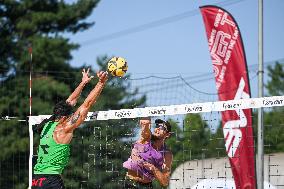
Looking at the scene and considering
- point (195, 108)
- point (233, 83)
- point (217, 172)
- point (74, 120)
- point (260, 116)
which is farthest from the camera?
point (217, 172)

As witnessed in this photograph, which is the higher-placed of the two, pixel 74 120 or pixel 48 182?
pixel 74 120

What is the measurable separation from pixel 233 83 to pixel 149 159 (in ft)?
16.2

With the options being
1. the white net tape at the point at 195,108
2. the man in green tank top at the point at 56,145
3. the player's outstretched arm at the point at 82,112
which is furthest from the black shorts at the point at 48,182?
the white net tape at the point at 195,108

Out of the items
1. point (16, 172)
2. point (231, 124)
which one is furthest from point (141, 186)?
point (16, 172)

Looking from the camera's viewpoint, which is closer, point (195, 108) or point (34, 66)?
point (195, 108)

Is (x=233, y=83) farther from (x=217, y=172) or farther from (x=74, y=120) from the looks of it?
(x=74, y=120)

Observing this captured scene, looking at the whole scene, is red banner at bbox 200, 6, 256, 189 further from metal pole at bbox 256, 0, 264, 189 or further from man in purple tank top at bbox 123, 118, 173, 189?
man in purple tank top at bbox 123, 118, 173, 189

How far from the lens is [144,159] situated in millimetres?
9711

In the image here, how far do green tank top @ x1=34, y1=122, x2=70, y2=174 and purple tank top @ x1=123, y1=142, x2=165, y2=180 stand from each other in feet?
3.97

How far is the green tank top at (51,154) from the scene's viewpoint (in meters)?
8.73

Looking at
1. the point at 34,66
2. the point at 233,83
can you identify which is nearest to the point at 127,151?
the point at 233,83

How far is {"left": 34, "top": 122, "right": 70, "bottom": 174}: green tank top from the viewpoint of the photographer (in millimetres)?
8734

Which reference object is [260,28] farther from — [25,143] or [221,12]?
[25,143]

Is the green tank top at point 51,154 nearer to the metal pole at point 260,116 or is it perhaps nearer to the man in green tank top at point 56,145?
the man in green tank top at point 56,145
